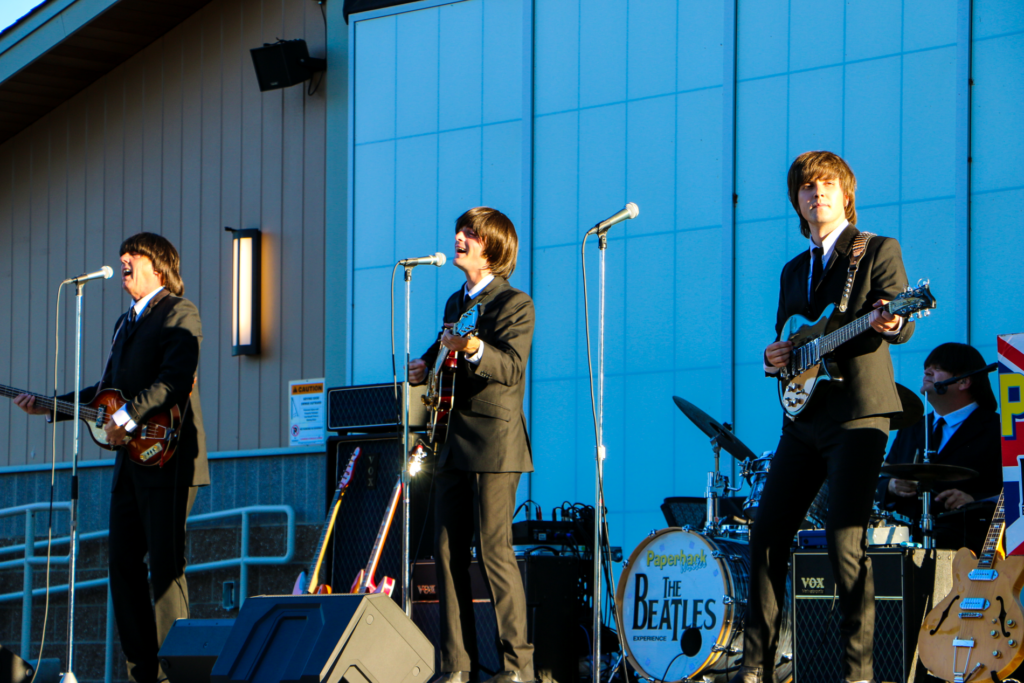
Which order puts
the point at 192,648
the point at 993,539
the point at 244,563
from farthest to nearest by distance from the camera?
the point at 244,563 → the point at 192,648 → the point at 993,539

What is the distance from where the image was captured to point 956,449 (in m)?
4.89

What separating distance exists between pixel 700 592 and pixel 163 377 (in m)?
2.40

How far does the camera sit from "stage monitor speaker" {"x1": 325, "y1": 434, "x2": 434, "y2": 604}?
19.0 feet

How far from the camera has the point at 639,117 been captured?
269 inches

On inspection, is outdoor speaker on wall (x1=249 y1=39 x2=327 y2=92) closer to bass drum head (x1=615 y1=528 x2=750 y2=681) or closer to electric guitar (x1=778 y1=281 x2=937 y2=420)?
bass drum head (x1=615 y1=528 x2=750 y2=681)

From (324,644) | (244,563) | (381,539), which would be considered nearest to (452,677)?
(324,644)

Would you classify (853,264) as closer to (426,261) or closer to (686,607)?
(426,261)

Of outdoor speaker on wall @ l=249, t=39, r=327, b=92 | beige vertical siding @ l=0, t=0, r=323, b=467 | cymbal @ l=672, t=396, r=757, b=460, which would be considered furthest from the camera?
beige vertical siding @ l=0, t=0, r=323, b=467

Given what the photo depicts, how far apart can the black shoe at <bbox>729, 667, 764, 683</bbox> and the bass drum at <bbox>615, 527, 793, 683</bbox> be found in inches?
40.8

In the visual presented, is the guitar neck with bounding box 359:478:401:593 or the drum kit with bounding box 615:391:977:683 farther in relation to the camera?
the guitar neck with bounding box 359:478:401:593

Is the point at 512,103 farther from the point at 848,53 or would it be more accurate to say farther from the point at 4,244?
the point at 4,244

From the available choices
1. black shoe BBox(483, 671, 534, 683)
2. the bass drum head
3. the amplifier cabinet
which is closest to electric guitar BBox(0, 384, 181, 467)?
the amplifier cabinet

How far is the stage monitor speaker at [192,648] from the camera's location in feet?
15.1

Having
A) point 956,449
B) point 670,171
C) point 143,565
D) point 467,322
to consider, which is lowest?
point 143,565
